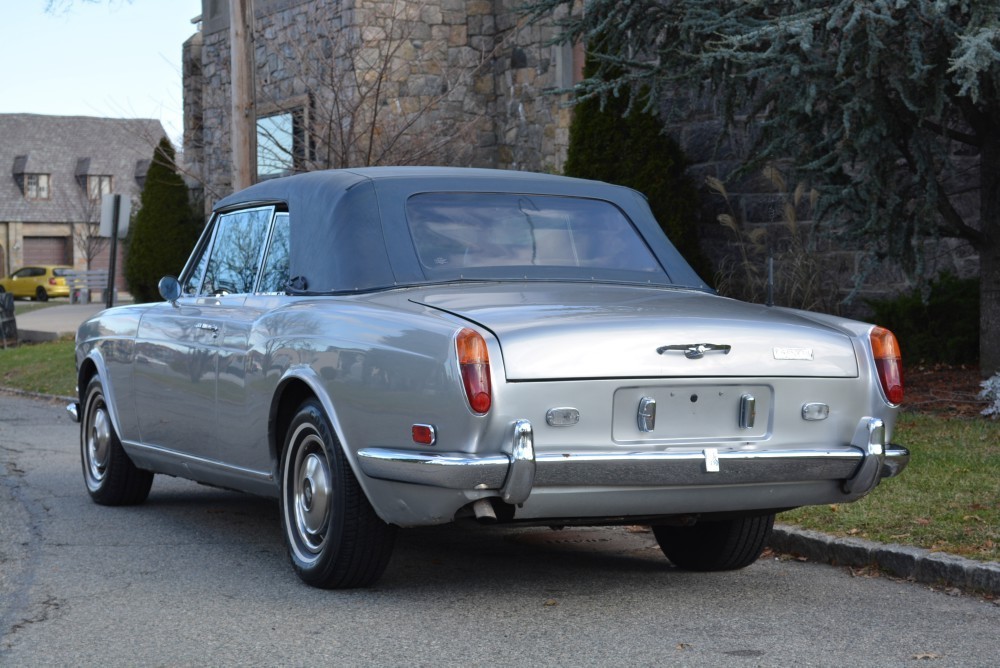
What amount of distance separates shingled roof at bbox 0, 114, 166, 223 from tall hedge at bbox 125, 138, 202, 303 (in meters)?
44.3

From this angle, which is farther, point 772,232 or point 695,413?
point 772,232

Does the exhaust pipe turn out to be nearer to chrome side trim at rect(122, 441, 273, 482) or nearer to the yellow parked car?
chrome side trim at rect(122, 441, 273, 482)

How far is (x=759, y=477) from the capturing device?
5191 mm

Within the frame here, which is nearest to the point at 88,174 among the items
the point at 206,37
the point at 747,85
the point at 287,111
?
the point at 206,37

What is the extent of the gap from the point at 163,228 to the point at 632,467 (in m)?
22.0

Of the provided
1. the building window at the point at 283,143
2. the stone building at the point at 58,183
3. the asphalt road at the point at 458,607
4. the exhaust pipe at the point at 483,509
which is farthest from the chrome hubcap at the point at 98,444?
the stone building at the point at 58,183

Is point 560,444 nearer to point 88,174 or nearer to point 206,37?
point 206,37

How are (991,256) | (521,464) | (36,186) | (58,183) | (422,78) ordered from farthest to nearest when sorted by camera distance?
1. (58,183)
2. (36,186)
3. (422,78)
4. (991,256)
5. (521,464)

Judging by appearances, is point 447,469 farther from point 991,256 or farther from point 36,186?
point 36,186

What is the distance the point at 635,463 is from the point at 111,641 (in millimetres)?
1893

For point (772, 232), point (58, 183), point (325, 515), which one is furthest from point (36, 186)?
point (325, 515)

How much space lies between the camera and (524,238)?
6.19m

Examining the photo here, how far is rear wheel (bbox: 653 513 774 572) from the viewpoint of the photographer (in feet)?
20.1

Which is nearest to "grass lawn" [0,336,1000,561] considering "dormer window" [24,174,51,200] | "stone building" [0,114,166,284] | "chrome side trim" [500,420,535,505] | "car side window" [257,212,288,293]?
"chrome side trim" [500,420,535,505]
